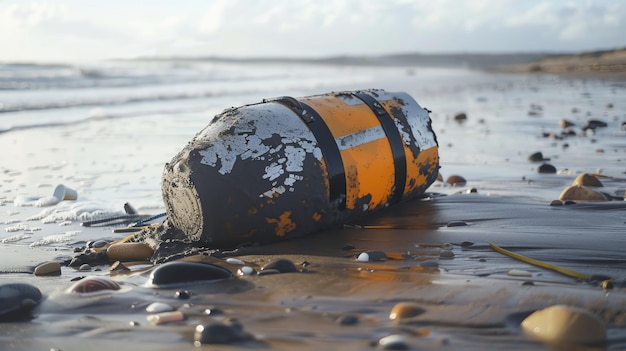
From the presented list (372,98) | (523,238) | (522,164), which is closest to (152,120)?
(522,164)

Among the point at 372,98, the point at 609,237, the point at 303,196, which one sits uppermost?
the point at 372,98

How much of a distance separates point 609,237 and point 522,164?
137 inches

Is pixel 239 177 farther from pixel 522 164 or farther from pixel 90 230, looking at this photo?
pixel 522 164

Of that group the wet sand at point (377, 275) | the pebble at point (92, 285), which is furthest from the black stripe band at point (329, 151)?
the pebble at point (92, 285)

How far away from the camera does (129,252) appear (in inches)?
158

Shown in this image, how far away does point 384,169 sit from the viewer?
461 centimetres

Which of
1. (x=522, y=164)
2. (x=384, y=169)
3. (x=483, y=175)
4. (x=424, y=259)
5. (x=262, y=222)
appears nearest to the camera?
(x=424, y=259)

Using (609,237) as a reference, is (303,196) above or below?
above

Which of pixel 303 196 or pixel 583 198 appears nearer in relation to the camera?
pixel 303 196

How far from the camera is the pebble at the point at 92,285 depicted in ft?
10.6

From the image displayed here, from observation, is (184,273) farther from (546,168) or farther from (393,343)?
(546,168)

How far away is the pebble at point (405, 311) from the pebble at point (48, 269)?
6.33 ft

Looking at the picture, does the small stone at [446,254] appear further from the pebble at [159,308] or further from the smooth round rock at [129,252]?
the smooth round rock at [129,252]

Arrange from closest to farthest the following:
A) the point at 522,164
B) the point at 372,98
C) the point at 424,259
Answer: the point at 424,259 < the point at 372,98 < the point at 522,164
